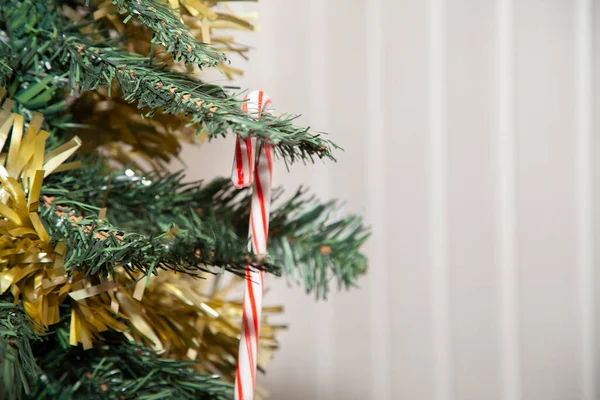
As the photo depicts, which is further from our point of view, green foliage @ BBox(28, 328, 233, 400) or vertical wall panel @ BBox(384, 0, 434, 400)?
vertical wall panel @ BBox(384, 0, 434, 400)

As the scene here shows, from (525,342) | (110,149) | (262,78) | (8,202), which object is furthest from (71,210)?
(525,342)

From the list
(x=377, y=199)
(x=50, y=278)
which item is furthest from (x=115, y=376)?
(x=377, y=199)

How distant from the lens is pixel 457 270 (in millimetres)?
640

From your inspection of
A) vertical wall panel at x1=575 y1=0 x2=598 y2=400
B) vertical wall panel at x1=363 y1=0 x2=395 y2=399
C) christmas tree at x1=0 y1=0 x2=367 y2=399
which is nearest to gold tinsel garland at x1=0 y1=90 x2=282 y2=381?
christmas tree at x1=0 y1=0 x2=367 y2=399

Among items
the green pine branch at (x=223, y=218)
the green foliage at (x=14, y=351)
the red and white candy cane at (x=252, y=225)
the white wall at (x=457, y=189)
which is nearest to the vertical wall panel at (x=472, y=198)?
the white wall at (x=457, y=189)

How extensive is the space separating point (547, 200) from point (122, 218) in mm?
446

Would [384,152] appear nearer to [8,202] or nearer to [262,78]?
[262,78]

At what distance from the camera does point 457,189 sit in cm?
64

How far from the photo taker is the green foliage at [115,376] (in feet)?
1.11

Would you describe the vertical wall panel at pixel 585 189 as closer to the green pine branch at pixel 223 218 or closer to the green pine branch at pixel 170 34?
the green pine branch at pixel 223 218

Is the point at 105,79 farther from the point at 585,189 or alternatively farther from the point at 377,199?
the point at 585,189

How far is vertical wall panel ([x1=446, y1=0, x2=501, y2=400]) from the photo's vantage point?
0.62m

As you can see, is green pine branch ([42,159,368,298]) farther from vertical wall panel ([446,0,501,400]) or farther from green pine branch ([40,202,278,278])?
vertical wall panel ([446,0,501,400])

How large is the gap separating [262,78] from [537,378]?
45cm
